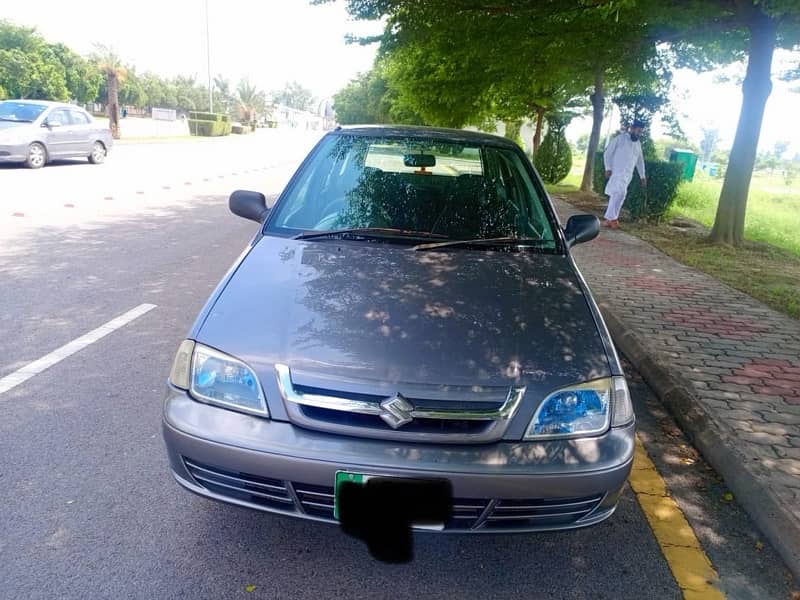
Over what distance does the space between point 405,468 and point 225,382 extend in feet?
2.45

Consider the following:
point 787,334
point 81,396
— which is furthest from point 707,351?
point 81,396

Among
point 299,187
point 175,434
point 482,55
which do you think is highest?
point 482,55

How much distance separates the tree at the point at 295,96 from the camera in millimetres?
155125

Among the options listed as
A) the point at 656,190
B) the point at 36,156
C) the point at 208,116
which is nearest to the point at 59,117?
the point at 36,156

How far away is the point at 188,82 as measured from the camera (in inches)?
4154

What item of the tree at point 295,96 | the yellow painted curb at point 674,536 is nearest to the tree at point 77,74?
the yellow painted curb at point 674,536

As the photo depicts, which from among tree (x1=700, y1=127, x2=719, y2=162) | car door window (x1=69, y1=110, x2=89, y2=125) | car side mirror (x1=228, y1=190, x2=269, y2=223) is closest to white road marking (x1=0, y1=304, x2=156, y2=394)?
car side mirror (x1=228, y1=190, x2=269, y2=223)

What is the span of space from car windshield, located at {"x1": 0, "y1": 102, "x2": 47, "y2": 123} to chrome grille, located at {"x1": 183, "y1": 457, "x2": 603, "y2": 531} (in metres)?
15.5

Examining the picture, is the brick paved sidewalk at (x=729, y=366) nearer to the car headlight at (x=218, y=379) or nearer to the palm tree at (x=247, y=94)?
the car headlight at (x=218, y=379)

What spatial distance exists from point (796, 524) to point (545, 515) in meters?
1.24

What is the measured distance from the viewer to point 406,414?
2.08m

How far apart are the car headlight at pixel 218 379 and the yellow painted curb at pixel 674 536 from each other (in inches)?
69.8

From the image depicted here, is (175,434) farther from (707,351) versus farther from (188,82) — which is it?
(188,82)

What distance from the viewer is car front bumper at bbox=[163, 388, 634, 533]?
2047mm
